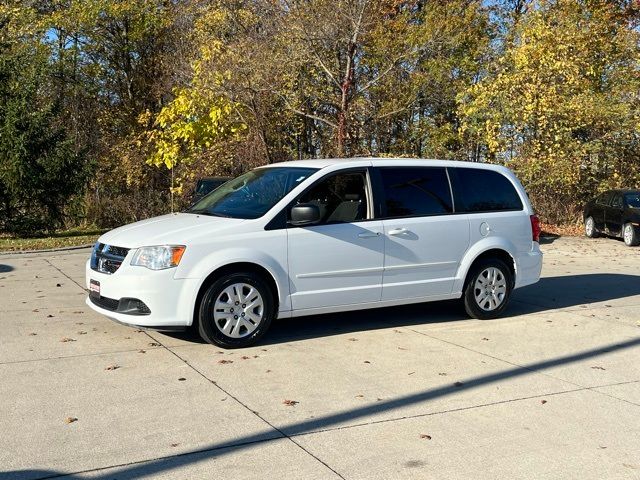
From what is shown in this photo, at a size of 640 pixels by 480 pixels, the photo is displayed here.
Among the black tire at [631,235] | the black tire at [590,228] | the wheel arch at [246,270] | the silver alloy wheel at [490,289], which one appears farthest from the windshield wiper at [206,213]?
the black tire at [590,228]

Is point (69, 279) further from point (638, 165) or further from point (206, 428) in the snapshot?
point (638, 165)

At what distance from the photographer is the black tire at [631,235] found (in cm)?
1928

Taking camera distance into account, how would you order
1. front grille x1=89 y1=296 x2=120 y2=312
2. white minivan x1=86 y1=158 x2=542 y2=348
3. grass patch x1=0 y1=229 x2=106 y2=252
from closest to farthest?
white minivan x1=86 y1=158 x2=542 y2=348, front grille x1=89 y1=296 x2=120 y2=312, grass patch x1=0 y1=229 x2=106 y2=252

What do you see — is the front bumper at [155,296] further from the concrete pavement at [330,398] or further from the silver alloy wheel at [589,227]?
the silver alloy wheel at [589,227]

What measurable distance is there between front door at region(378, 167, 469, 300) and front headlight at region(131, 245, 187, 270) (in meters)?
2.25

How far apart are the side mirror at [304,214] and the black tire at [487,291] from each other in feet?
7.56

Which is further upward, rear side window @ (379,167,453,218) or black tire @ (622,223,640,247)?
rear side window @ (379,167,453,218)

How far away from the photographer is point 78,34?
28.1m

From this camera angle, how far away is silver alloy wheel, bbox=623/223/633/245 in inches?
764

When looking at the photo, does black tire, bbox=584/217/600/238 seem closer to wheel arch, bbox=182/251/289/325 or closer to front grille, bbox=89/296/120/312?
wheel arch, bbox=182/251/289/325

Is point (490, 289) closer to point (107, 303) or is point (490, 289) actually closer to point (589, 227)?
point (107, 303)

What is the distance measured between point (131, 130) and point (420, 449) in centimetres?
2555

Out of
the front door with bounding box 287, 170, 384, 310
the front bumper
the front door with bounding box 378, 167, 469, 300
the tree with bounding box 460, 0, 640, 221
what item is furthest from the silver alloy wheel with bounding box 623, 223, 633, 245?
the front bumper

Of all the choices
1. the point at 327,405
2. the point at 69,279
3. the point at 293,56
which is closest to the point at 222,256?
the point at 327,405
